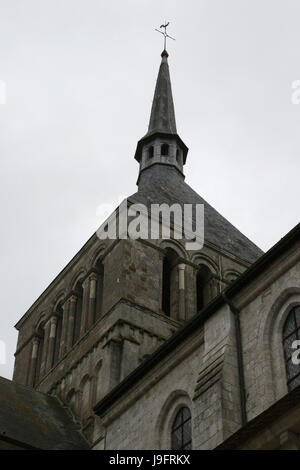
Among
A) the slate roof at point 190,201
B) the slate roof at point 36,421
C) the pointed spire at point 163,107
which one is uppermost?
the pointed spire at point 163,107

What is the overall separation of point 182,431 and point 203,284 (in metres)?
13.5

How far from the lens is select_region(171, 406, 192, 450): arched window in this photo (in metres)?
18.9

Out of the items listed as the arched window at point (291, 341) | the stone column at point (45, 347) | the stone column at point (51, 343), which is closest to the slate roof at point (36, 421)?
the stone column at point (51, 343)

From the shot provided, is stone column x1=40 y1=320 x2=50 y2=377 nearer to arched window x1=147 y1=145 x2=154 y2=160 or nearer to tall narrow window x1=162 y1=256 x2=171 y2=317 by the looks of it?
tall narrow window x1=162 y1=256 x2=171 y2=317

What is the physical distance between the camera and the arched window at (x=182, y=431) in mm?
18922

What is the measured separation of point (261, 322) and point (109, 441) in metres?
6.07

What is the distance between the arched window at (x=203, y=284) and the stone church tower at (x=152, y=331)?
4 cm

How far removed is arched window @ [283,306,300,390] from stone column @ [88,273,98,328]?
1348 cm

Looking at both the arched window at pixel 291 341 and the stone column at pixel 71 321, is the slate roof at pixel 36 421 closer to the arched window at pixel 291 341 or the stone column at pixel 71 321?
the stone column at pixel 71 321

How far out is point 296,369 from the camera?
659 inches

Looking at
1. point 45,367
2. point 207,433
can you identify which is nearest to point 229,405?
point 207,433

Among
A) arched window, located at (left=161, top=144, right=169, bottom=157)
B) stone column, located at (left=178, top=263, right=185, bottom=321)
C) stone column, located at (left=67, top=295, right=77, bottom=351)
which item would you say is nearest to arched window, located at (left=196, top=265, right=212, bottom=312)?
stone column, located at (left=178, top=263, right=185, bottom=321)

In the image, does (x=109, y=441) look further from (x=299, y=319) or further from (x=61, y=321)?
(x=61, y=321)
